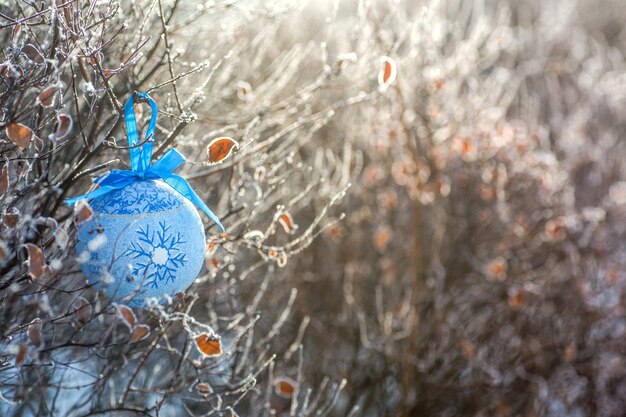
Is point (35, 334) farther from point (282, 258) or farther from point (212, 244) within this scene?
point (282, 258)

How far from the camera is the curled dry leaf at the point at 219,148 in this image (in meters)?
2.16

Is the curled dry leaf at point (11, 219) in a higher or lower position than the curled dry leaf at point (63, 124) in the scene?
lower

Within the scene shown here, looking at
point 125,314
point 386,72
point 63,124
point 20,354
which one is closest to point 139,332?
point 125,314

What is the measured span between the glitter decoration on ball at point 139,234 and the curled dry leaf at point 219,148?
0.08m

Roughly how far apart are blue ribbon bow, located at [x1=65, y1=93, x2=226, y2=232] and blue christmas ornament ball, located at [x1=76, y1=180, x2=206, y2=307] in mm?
34

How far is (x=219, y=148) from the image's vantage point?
2172 mm

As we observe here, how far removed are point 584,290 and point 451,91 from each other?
57.7 inches

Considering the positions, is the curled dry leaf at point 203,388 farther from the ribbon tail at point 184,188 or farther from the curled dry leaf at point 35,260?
the curled dry leaf at point 35,260

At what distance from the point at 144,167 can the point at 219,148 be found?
0.21m

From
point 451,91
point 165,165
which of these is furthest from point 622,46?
point 165,165

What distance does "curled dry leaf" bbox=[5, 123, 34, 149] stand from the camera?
70.6 inches

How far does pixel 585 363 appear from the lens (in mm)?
5066

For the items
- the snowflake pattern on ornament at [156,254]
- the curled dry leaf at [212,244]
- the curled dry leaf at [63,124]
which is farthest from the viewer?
the curled dry leaf at [212,244]

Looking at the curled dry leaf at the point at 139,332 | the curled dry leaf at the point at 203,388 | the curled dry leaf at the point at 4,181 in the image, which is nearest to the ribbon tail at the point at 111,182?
the curled dry leaf at the point at 4,181
